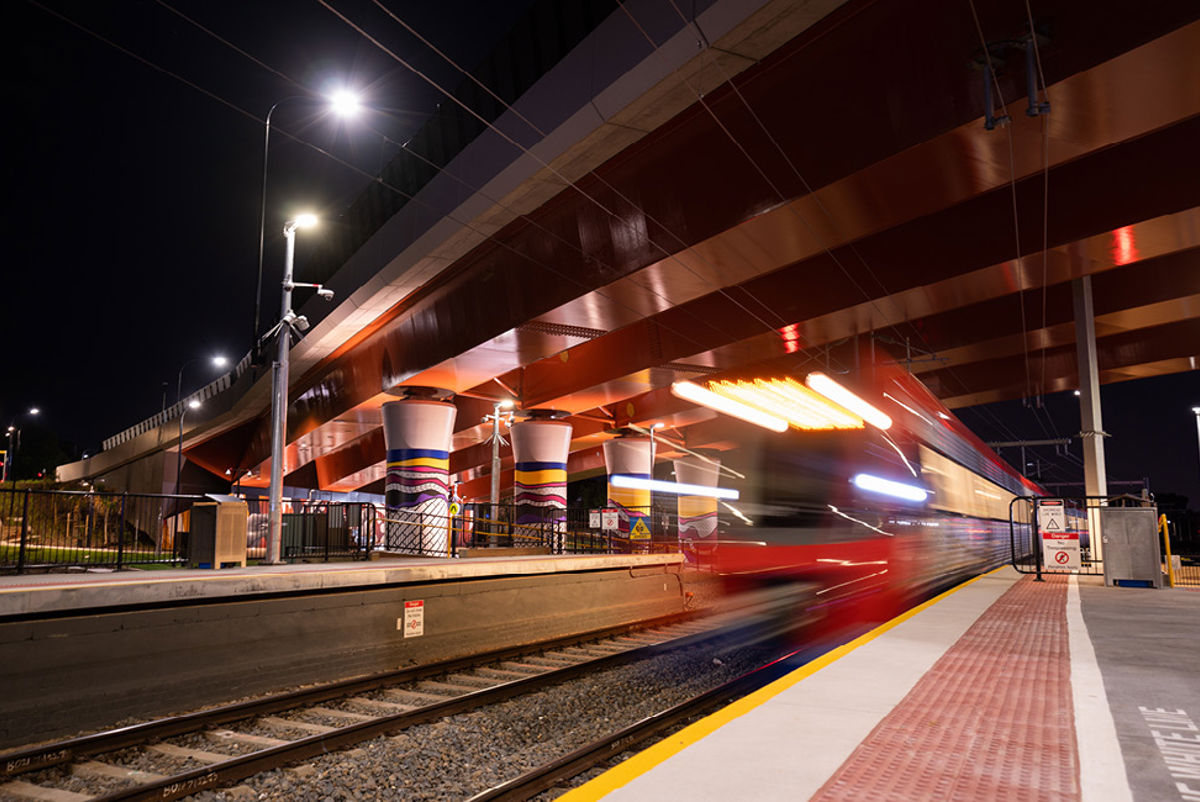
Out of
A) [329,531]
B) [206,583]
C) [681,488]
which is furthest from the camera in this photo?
[681,488]

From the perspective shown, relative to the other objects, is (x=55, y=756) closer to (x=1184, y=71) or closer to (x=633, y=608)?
(x=633, y=608)

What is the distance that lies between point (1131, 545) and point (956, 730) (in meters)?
14.7

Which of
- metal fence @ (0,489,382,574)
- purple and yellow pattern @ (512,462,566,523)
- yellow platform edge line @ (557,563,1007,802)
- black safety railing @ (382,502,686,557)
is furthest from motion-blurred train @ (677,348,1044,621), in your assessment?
purple and yellow pattern @ (512,462,566,523)

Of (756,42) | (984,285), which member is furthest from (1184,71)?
(984,285)

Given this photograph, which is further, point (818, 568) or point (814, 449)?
point (818, 568)

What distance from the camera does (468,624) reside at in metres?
12.8

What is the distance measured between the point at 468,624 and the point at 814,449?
33.0 ft

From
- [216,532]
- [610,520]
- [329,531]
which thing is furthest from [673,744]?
[610,520]

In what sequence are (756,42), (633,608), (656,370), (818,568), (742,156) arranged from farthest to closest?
(656,370) → (818,568) → (633,608) → (742,156) → (756,42)

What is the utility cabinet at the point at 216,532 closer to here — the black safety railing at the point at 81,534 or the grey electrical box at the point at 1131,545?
the black safety railing at the point at 81,534

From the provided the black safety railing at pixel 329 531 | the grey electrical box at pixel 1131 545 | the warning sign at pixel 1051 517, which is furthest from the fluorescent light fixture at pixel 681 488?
the black safety railing at pixel 329 531

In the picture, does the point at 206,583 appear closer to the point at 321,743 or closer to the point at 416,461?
the point at 321,743

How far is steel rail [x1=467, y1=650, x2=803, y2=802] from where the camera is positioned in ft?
19.3

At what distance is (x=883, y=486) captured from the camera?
61.0ft
